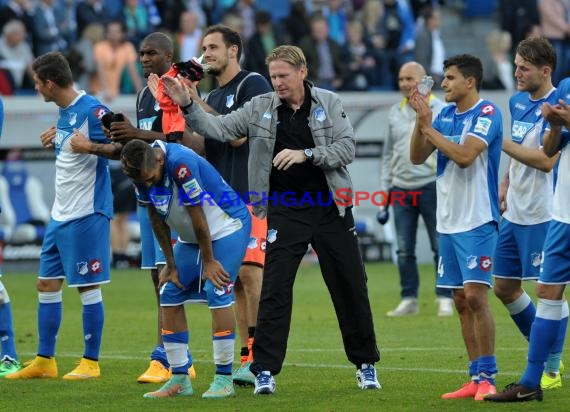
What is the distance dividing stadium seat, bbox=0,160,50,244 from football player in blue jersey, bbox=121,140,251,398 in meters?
12.5

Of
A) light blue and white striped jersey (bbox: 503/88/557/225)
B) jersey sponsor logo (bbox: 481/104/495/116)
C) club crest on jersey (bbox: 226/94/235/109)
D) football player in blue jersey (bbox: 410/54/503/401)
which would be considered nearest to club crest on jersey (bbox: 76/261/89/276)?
club crest on jersey (bbox: 226/94/235/109)

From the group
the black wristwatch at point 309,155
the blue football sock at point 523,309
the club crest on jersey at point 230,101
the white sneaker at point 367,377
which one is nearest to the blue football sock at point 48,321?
the club crest on jersey at point 230,101

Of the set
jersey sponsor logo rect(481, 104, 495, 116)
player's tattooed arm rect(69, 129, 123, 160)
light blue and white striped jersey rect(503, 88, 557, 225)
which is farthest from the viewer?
player's tattooed arm rect(69, 129, 123, 160)

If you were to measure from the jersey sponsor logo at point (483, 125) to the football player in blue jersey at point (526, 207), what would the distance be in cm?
39

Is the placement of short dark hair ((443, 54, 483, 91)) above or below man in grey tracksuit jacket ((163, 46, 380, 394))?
above

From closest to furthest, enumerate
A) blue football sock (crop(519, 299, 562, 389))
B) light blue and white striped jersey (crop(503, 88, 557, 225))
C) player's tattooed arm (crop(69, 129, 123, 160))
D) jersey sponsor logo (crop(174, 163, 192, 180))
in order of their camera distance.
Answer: blue football sock (crop(519, 299, 562, 389)), jersey sponsor logo (crop(174, 163, 192, 180)), light blue and white striped jersey (crop(503, 88, 557, 225)), player's tattooed arm (crop(69, 129, 123, 160))

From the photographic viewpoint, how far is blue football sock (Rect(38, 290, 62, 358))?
10523 millimetres

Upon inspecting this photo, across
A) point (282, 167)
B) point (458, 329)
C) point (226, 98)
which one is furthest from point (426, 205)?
point (282, 167)

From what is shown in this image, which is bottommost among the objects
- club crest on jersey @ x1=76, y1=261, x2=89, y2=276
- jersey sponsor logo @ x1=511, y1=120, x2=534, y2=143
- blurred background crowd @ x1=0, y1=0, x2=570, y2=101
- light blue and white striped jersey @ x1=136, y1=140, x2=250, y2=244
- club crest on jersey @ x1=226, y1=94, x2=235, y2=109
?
club crest on jersey @ x1=76, y1=261, x2=89, y2=276

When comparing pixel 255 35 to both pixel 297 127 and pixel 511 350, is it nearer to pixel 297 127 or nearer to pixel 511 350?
pixel 511 350

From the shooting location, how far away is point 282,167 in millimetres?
8906

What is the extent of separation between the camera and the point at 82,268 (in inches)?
410

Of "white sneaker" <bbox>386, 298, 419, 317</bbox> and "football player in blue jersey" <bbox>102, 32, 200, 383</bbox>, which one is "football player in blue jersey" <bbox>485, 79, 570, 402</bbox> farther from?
"white sneaker" <bbox>386, 298, 419, 317</bbox>

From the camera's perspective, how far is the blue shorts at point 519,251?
9.58 metres
